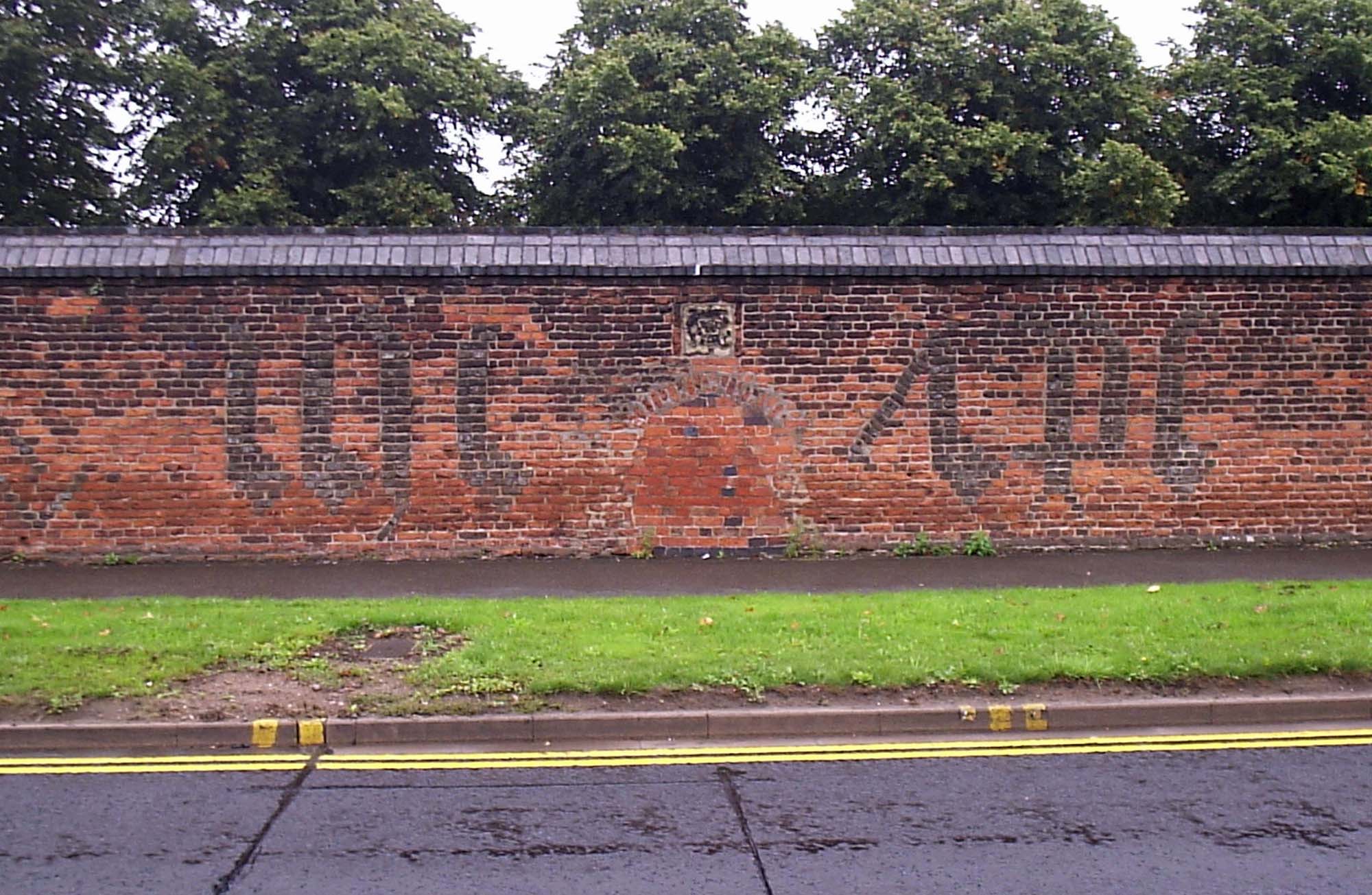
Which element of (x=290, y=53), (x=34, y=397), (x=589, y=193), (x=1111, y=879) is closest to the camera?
(x=1111, y=879)

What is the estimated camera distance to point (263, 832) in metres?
5.21

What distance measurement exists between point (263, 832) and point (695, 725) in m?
2.28

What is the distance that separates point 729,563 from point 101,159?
18.8 metres

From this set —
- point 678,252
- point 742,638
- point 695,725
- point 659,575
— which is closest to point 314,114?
point 678,252

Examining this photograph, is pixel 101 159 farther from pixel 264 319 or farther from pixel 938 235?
pixel 938 235

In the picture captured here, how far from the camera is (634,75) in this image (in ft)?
74.7

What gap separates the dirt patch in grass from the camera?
22.0ft

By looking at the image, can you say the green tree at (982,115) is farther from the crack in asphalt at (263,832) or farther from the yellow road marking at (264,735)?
the crack in asphalt at (263,832)

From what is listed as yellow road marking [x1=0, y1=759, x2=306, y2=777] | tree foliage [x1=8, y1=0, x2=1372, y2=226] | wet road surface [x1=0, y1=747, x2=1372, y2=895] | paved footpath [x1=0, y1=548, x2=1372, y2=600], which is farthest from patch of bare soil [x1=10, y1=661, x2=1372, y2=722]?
tree foliage [x1=8, y1=0, x2=1372, y2=226]

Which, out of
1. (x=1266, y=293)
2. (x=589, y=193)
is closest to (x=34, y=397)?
(x=1266, y=293)

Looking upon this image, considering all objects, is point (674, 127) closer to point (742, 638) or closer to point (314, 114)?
point (314, 114)

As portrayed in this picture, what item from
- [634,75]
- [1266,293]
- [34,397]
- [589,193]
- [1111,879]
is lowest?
[1111,879]

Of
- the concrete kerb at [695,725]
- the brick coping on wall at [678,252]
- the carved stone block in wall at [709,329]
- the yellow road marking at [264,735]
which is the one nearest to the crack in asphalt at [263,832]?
the yellow road marking at [264,735]

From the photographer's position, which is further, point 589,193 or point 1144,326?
point 589,193
